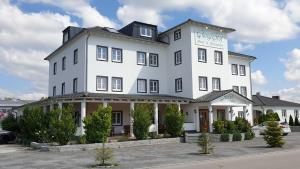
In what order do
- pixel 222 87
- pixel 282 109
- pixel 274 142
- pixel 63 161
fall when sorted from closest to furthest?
1. pixel 63 161
2. pixel 274 142
3. pixel 222 87
4. pixel 282 109

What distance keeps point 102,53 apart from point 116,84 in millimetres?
3002

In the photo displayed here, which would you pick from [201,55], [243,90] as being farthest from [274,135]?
[243,90]

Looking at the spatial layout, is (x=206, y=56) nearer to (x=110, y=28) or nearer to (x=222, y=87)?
(x=222, y=87)

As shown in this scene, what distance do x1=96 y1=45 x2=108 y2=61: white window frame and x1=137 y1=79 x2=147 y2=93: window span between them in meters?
4.08

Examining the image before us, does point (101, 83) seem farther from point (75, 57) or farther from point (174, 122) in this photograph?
point (174, 122)

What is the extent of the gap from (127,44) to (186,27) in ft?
18.9

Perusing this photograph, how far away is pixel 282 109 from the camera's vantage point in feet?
159

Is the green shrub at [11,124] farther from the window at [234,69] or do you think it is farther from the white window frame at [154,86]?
the window at [234,69]

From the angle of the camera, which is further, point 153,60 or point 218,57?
point 218,57

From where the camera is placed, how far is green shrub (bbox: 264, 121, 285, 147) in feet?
68.3

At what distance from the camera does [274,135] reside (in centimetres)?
2092

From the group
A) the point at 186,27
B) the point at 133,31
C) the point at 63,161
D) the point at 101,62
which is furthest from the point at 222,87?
the point at 63,161

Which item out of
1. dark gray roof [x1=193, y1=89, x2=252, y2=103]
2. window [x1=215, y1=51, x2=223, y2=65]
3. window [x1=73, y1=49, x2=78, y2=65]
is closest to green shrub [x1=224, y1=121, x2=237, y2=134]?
dark gray roof [x1=193, y1=89, x2=252, y2=103]

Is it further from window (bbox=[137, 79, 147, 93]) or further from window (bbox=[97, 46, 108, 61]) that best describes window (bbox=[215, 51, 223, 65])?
window (bbox=[97, 46, 108, 61])
